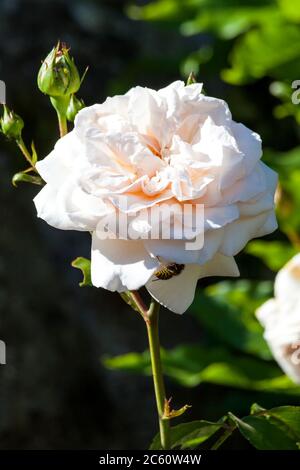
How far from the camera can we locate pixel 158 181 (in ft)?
1.96

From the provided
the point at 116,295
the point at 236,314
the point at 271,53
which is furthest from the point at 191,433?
the point at 116,295

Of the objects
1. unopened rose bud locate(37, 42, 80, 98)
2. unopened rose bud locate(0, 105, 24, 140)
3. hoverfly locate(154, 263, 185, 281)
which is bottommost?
hoverfly locate(154, 263, 185, 281)

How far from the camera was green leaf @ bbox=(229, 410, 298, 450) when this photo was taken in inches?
28.1

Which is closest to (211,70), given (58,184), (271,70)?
(271,70)

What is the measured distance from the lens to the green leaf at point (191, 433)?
74 cm

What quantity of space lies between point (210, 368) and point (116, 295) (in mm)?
549

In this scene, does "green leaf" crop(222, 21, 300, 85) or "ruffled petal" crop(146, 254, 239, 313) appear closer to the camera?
"ruffled petal" crop(146, 254, 239, 313)

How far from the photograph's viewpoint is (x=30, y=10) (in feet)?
7.22

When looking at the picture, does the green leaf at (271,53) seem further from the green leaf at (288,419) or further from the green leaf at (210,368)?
the green leaf at (288,419)

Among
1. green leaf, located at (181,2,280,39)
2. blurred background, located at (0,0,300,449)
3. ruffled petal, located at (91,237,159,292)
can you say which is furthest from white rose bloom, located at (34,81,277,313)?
green leaf, located at (181,2,280,39)

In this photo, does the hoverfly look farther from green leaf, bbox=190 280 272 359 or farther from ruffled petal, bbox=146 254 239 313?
green leaf, bbox=190 280 272 359

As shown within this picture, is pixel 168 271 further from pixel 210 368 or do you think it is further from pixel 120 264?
pixel 210 368

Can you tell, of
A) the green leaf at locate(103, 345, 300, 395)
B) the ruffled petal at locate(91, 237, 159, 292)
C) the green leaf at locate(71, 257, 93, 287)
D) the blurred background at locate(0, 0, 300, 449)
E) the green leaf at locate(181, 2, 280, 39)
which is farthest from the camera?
the green leaf at locate(181, 2, 280, 39)
